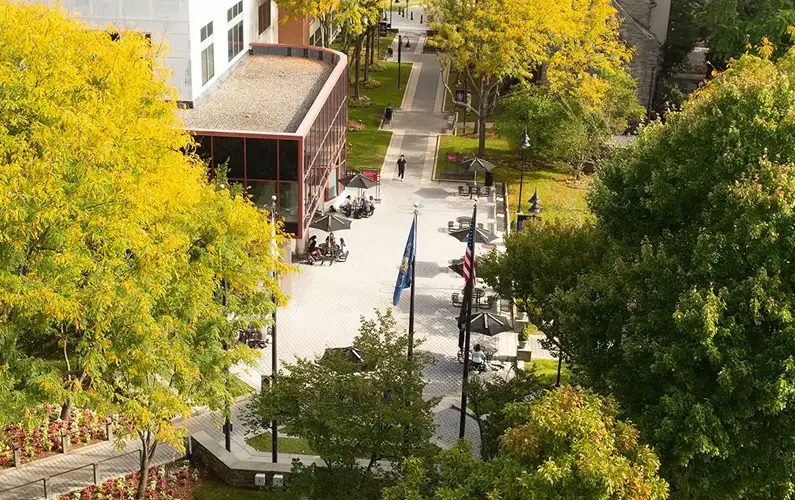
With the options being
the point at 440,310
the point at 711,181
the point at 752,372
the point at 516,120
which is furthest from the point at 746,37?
the point at 752,372

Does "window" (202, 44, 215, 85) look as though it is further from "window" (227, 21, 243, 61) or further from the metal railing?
the metal railing

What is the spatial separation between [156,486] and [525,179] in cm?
3346

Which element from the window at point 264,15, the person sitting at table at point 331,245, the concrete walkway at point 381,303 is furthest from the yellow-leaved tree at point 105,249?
the window at point 264,15

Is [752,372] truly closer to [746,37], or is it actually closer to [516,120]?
[516,120]

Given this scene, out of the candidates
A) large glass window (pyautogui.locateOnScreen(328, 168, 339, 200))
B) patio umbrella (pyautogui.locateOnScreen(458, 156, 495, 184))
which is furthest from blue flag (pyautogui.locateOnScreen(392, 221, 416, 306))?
patio umbrella (pyautogui.locateOnScreen(458, 156, 495, 184))

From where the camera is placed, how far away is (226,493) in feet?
97.3

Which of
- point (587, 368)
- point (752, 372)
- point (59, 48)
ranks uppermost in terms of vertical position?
point (59, 48)

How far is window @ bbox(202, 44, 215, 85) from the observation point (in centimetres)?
4334

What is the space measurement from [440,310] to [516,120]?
19957 millimetres

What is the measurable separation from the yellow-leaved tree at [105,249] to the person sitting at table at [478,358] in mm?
9214

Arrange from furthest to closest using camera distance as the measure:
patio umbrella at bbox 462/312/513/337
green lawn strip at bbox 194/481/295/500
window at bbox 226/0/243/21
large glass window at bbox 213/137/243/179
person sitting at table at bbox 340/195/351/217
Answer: person sitting at table at bbox 340/195/351/217
window at bbox 226/0/243/21
large glass window at bbox 213/137/243/179
patio umbrella at bbox 462/312/513/337
green lawn strip at bbox 194/481/295/500

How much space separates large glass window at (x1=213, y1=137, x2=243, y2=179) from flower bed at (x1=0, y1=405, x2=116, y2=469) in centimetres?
1102

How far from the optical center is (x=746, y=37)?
62.4 meters

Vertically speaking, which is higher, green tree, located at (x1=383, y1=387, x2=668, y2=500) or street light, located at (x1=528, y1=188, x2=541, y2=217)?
green tree, located at (x1=383, y1=387, x2=668, y2=500)
